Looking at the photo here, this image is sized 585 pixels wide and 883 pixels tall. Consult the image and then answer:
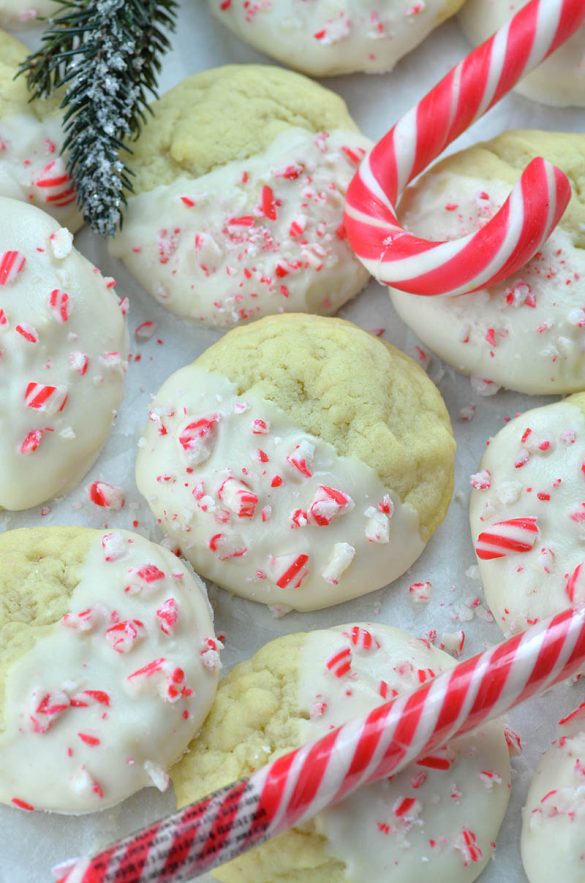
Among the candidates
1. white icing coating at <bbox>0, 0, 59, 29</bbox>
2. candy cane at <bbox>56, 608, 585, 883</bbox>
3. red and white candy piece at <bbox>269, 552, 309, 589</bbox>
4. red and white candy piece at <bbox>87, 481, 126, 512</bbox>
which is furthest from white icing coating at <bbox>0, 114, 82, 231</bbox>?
candy cane at <bbox>56, 608, 585, 883</bbox>

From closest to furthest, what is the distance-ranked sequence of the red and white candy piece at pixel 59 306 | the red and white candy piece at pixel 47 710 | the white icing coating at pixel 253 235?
the red and white candy piece at pixel 47 710 → the red and white candy piece at pixel 59 306 → the white icing coating at pixel 253 235

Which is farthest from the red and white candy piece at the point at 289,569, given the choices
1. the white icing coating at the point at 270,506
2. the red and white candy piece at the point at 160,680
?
the red and white candy piece at the point at 160,680

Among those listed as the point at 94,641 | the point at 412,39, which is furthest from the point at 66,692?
the point at 412,39

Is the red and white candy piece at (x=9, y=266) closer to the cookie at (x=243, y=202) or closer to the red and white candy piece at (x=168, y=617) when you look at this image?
the cookie at (x=243, y=202)

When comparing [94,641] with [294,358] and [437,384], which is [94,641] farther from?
[437,384]

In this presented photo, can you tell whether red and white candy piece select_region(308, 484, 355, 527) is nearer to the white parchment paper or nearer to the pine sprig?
the white parchment paper

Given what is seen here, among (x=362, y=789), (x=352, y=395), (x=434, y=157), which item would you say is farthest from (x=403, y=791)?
(x=434, y=157)
